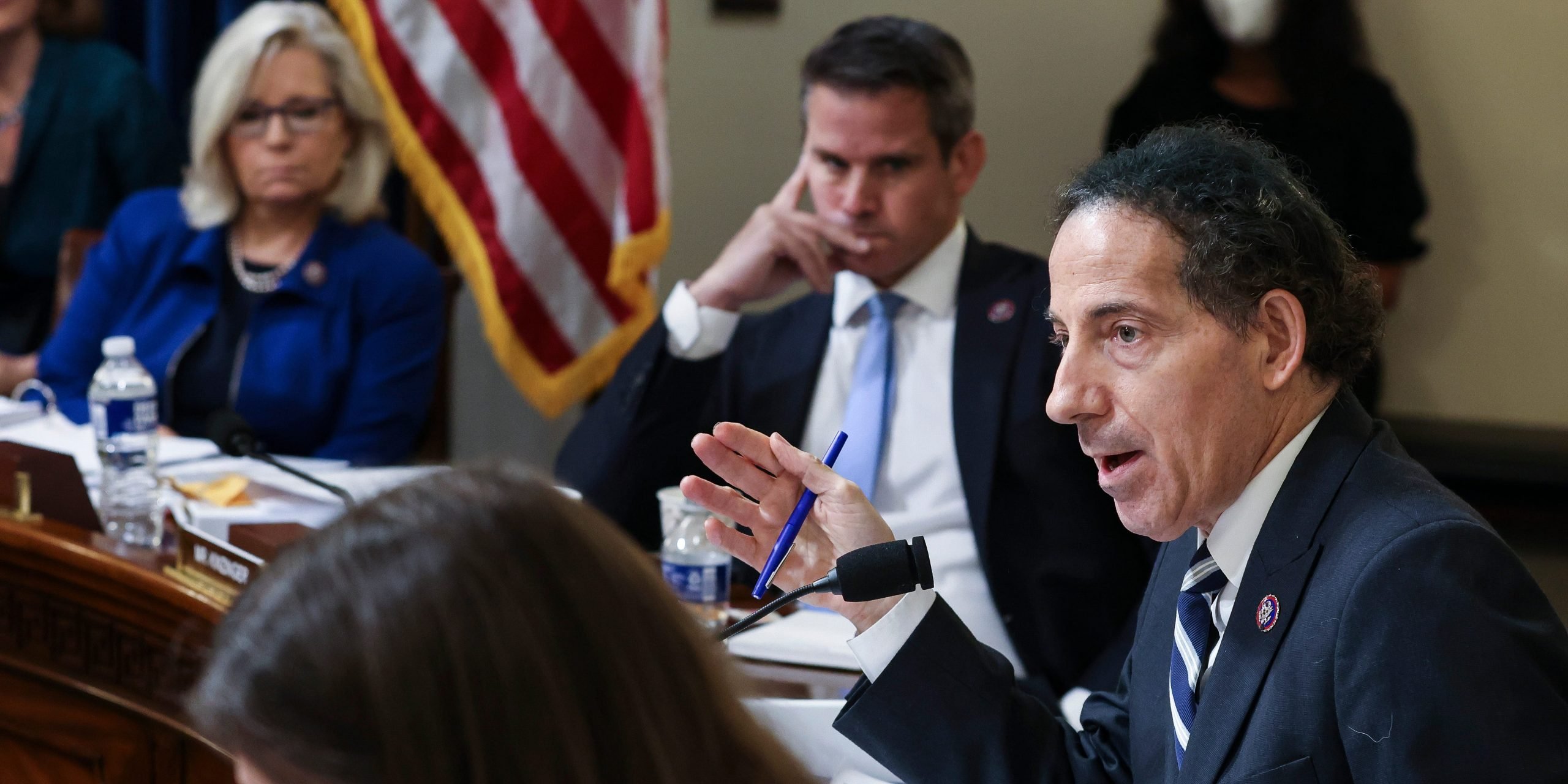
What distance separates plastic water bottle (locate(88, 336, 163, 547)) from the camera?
6.79 feet

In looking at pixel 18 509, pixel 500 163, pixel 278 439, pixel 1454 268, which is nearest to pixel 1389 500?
pixel 18 509

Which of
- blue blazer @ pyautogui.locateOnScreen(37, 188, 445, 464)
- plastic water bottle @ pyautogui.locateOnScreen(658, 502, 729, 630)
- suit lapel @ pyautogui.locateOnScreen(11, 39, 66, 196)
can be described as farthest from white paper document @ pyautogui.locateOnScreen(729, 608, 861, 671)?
suit lapel @ pyautogui.locateOnScreen(11, 39, 66, 196)

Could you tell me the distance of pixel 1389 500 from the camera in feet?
3.91

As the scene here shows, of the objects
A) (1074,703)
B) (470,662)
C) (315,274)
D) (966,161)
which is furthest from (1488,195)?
(470,662)

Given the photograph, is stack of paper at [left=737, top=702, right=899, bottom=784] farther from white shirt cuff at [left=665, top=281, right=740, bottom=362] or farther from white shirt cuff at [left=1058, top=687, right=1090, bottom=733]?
white shirt cuff at [left=665, top=281, right=740, bottom=362]

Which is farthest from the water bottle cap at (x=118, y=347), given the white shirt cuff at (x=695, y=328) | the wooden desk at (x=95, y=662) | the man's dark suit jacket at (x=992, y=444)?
the white shirt cuff at (x=695, y=328)

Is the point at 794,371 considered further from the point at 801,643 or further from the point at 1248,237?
the point at 1248,237

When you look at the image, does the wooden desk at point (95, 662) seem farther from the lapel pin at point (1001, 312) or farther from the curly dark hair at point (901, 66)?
the curly dark hair at point (901, 66)

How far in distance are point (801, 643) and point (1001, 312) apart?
673 mm

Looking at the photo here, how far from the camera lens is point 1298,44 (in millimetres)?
3715

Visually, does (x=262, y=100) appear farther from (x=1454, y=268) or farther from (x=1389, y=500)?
(x=1454, y=268)

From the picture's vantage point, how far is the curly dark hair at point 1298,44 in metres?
3.70

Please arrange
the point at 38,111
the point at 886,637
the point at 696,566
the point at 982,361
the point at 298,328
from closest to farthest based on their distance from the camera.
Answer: the point at 886,637
the point at 696,566
the point at 982,361
the point at 298,328
the point at 38,111

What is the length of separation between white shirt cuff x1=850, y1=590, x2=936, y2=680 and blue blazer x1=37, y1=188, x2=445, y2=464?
5.45 feet
